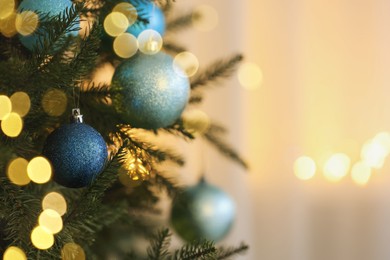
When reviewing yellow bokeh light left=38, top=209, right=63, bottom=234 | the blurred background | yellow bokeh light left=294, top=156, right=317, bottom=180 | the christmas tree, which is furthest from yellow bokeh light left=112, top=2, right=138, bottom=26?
yellow bokeh light left=294, top=156, right=317, bottom=180

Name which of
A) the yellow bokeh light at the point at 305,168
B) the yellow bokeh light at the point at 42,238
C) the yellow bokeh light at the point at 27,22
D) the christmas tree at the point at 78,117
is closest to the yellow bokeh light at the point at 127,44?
the christmas tree at the point at 78,117

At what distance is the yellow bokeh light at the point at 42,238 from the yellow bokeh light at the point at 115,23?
23 cm

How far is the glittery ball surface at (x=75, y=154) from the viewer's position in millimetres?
428

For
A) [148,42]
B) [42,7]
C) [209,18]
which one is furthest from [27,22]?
[209,18]

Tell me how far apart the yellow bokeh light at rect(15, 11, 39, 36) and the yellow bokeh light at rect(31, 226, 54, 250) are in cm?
18

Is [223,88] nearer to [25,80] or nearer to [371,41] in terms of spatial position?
[371,41]

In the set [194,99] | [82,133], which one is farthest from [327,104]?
[82,133]

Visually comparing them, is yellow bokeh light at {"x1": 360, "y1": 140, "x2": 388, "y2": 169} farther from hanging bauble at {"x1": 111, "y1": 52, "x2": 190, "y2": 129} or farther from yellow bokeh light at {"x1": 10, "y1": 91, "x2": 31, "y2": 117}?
yellow bokeh light at {"x1": 10, "y1": 91, "x2": 31, "y2": 117}

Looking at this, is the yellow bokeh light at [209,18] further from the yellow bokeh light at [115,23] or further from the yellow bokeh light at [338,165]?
the yellow bokeh light at [115,23]

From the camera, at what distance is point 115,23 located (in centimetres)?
53

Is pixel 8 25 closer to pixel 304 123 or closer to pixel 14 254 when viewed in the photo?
pixel 14 254

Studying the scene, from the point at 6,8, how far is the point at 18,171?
0.52 ft

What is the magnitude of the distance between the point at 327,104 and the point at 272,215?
302 millimetres

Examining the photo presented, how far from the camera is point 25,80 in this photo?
444 millimetres
